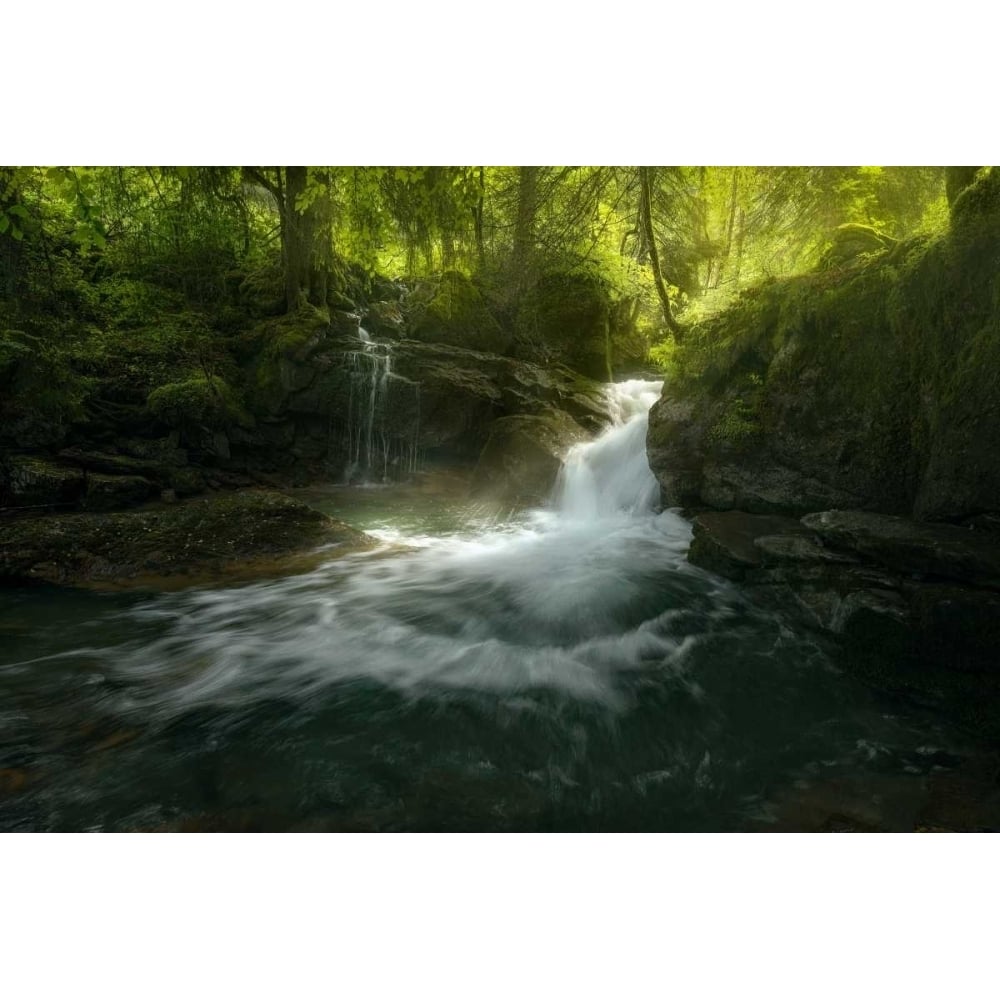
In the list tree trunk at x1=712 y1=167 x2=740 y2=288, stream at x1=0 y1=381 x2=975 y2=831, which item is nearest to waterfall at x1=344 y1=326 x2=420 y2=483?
stream at x1=0 y1=381 x2=975 y2=831

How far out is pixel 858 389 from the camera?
4.29 metres

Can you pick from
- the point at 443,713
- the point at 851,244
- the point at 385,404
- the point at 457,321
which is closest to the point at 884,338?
the point at 851,244

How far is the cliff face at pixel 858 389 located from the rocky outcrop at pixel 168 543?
415cm

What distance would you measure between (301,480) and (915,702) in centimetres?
905

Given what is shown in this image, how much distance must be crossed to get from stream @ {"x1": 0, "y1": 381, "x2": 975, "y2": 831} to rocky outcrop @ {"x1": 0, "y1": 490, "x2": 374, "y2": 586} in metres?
0.35

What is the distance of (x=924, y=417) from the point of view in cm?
381

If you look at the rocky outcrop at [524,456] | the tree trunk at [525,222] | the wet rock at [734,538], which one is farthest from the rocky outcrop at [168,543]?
the tree trunk at [525,222]

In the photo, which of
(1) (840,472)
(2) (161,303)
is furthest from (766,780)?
(2) (161,303)

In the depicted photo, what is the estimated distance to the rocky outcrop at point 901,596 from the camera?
277 cm

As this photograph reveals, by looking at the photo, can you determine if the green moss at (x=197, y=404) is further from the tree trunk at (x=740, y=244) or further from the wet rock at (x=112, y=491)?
the tree trunk at (x=740, y=244)

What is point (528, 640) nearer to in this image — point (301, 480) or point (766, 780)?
point (766, 780)

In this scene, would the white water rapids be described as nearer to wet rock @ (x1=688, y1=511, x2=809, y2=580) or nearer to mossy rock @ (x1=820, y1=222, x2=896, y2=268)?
wet rock @ (x1=688, y1=511, x2=809, y2=580)

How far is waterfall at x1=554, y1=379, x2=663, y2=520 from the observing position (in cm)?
702

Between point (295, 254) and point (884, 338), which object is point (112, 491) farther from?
point (884, 338)
